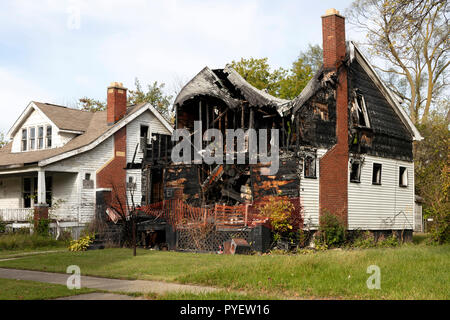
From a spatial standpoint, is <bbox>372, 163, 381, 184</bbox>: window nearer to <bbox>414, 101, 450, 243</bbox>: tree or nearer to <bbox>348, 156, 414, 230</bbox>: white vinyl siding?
<bbox>348, 156, 414, 230</bbox>: white vinyl siding

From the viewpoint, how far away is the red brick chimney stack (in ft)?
80.2

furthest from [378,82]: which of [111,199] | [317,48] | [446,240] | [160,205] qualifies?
[317,48]

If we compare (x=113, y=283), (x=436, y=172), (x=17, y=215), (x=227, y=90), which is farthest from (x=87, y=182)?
(x=436, y=172)

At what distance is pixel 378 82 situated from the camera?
27578 millimetres

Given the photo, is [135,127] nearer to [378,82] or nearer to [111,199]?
[111,199]

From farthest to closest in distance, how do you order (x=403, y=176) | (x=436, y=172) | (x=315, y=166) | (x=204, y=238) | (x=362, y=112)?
1. (x=436, y=172)
2. (x=403, y=176)
3. (x=362, y=112)
4. (x=315, y=166)
5. (x=204, y=238)

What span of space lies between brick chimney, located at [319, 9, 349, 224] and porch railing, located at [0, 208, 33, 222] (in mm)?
15193

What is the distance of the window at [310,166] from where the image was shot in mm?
22562

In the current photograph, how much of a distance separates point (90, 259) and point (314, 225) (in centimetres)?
927

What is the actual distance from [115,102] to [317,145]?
46.2 ft

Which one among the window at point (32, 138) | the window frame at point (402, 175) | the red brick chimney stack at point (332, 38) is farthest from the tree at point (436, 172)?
the window at point (32, 138)

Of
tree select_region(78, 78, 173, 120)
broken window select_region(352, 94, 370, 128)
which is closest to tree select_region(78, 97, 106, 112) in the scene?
tree select_region(78, 78, 173, 120)

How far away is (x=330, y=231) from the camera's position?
2236 cm

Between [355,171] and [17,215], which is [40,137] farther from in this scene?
[355,171]
